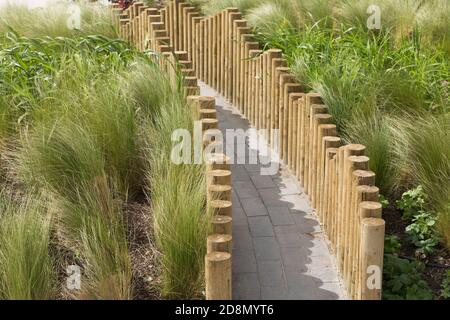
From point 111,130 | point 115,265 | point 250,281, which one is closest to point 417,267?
point 250,281

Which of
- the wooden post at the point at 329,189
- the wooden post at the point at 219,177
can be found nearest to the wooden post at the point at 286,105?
the wooden post at the point at 329,189

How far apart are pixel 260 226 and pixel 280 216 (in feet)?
0.86

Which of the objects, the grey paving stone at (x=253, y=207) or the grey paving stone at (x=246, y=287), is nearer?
the grey paving stone at (x=246, y=287)

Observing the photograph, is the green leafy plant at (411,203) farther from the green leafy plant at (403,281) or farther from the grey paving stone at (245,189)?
the grey paving stone at (245,189)

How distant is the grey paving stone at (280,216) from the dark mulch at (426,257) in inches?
31.5

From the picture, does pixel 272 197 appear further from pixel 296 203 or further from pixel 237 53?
pixel 237 53

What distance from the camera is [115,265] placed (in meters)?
5.85

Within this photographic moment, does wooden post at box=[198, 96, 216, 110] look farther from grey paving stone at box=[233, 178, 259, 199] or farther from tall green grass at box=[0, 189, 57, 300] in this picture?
tall green grass at box=[0, 189, 57, 300]

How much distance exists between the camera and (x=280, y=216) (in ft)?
23.5

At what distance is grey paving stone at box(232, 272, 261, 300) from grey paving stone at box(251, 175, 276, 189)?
156 centimetres

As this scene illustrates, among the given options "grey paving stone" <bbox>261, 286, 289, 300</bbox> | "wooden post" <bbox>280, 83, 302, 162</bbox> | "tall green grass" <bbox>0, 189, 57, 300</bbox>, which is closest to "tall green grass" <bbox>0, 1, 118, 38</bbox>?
"wooden post" <bbox>280, 83, 302, 162</bbox>

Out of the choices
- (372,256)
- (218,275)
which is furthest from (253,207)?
(218,275)

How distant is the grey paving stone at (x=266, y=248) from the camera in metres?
6.52
